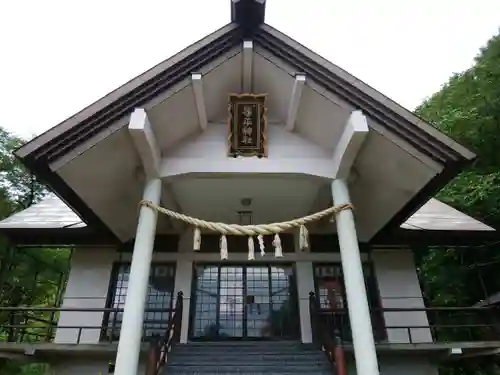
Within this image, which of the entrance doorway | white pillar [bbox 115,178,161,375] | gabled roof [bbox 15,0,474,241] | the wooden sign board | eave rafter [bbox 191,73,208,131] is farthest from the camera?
the entrance doorway

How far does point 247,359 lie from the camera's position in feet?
22.3

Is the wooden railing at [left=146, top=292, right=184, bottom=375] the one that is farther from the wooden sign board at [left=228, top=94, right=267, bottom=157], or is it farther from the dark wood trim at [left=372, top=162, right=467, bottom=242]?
the dark wood trim at [left=372, top=162, right=467, bottom=242]

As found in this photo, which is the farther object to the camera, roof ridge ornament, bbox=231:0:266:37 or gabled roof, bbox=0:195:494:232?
gabled roof, bbox=0:195:494:232

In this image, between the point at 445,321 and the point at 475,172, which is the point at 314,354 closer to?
the point at 445,321

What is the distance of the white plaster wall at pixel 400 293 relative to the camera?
8.35 meters

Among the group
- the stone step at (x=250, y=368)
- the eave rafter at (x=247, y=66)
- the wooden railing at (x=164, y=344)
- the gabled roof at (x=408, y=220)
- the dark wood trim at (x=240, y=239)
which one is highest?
the eave rafter at (x=247, y=66)

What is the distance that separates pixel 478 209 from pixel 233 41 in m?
7.99

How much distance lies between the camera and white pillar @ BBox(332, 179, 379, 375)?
5.40m

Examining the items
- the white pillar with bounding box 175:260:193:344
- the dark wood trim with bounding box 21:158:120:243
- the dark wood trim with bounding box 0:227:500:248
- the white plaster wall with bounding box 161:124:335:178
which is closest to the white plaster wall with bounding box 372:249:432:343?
the dark wood trim with bounding box 0:227:500:248

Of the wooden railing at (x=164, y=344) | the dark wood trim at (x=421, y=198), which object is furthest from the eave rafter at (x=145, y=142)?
the dark wood trim at (x=421, y=198)

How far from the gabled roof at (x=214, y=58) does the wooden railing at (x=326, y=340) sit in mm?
2783

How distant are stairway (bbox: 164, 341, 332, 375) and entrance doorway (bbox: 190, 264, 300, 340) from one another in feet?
2.19

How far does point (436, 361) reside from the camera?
312 inches

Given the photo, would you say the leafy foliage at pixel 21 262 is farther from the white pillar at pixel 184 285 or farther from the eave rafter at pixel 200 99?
the eave rafter at pixel 200 99
